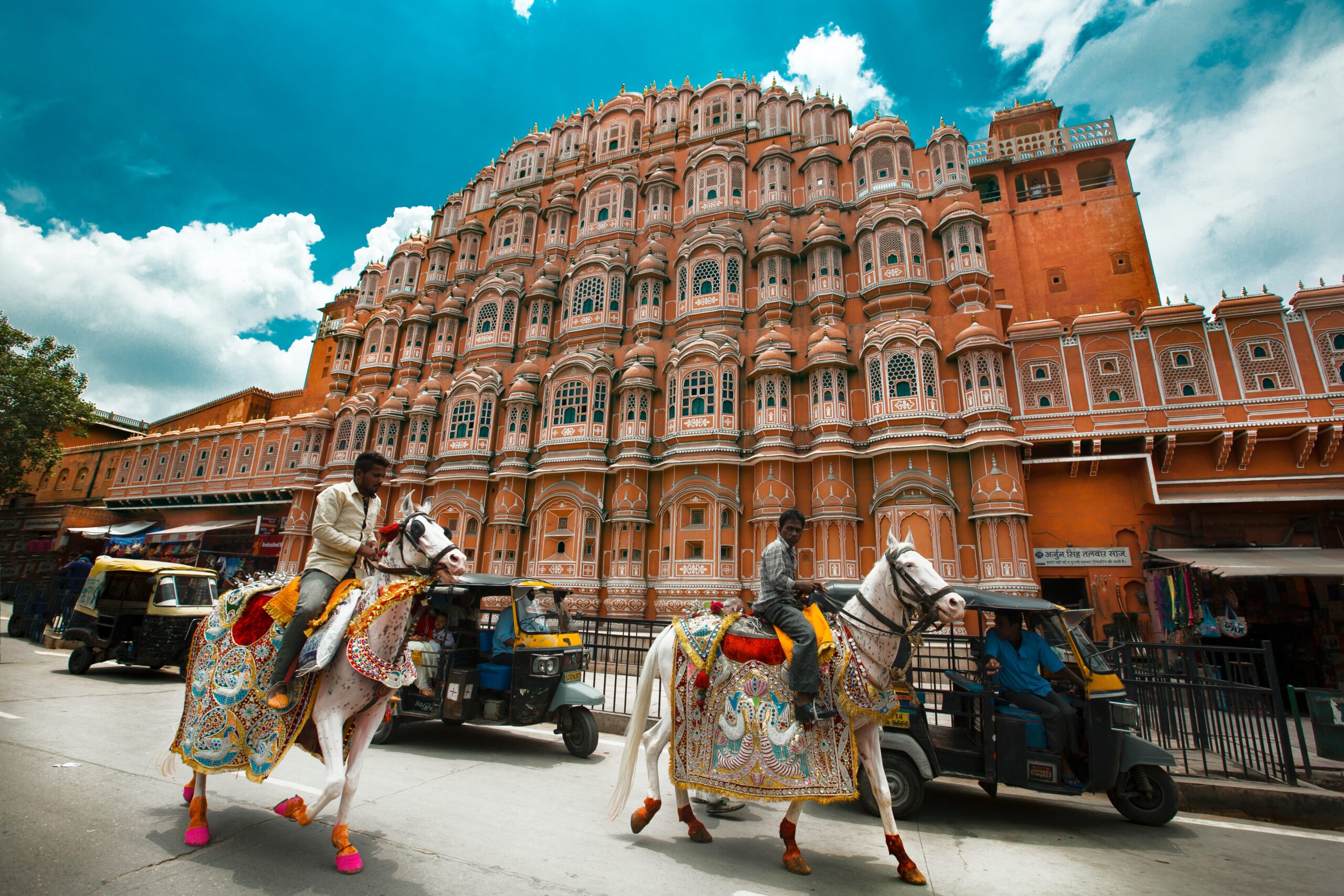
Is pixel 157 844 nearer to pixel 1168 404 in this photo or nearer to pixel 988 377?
pixel 988 377

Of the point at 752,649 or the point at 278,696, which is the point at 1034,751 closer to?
the point at 752,649

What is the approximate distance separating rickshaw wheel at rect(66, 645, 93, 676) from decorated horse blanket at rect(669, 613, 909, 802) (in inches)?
524

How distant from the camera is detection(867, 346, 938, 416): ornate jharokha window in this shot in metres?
17.5

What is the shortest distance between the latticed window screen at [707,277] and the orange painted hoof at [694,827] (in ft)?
61.6

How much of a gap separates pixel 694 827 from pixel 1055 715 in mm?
3643

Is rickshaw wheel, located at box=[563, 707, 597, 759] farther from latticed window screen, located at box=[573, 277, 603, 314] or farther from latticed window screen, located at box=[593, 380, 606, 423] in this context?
latticed window screen, located at box=[573, 277, 603, 314]

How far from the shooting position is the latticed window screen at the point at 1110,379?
55.4 feet

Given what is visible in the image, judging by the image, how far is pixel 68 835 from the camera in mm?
A: 4035

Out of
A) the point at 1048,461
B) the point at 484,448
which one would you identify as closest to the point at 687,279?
the point at 484,448

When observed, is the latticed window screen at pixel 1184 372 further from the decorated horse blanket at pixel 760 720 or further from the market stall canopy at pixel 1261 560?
the decorated horse blanket at pixel 760 720

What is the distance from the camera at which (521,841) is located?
14.9 ft

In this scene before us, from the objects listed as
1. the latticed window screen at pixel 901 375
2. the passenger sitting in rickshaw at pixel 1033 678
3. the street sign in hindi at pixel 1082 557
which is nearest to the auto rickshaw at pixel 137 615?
the passenger sitting in rickshaw at pixel 1033 678

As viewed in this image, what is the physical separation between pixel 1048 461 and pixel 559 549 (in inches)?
594

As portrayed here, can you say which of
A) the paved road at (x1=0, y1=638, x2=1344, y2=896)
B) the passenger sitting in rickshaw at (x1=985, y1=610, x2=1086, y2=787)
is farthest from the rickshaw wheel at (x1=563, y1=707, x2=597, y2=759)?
the passenger sitting in rickshaw at (x1=985, y1=610, x2=1086, y2=787)
